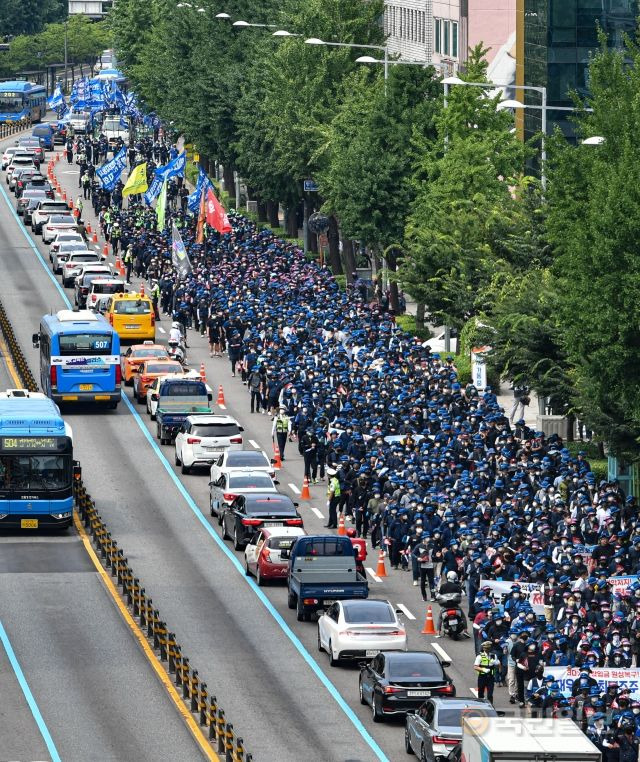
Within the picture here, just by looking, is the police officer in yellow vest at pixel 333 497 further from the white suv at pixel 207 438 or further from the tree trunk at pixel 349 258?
the tree trunk at pixel 349 258

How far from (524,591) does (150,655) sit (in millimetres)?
7455

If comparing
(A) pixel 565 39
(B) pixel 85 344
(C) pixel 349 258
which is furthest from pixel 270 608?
(C) pixel 349 258

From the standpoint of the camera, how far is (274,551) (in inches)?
1965

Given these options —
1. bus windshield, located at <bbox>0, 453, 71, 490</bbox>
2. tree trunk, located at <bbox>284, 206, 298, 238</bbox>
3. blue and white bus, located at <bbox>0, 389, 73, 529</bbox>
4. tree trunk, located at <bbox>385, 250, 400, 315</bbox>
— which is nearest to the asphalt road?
blue and white bus, located at <bbox>0, 389, 73, 529</bbox>

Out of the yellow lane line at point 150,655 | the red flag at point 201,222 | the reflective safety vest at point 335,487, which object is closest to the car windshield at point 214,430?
the yellow lane line at point 150,655

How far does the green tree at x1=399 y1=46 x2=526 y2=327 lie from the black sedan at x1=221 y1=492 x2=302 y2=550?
13661mm

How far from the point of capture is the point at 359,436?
56.8 metres

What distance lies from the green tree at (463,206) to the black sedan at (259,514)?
44.8 ft

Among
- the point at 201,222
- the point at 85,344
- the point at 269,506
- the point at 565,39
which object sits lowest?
the point at 269,506

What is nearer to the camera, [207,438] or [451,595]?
[451,595]

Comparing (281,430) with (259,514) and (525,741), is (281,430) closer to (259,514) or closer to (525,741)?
(259,514)

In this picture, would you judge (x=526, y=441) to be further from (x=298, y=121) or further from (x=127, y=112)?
(x=127, y=112)

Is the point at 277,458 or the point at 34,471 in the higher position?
the point at 34,471

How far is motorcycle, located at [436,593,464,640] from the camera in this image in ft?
150
